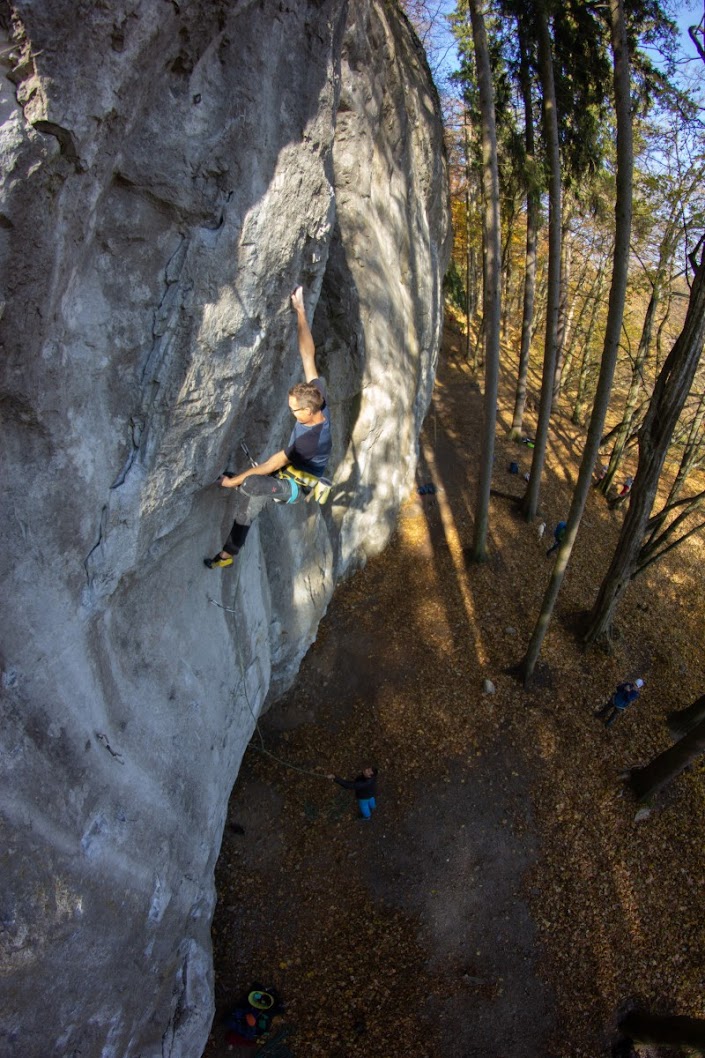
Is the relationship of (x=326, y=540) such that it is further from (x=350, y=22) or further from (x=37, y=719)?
(x=350, y=22)

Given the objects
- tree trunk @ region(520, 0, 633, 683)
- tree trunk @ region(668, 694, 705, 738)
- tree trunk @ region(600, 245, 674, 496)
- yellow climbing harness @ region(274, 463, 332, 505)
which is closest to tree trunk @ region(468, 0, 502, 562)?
tree trunk @ region(520, 0, 633, 683)

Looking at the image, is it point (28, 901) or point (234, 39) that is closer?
point (28, 901)

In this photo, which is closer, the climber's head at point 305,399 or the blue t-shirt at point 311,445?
the climber's head at point 305,399

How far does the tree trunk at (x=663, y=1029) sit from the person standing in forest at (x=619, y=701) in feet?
15.0

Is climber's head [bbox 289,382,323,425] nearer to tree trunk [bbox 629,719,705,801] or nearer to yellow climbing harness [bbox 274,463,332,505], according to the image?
yellow climbing harness [bbox 274,463,332,505]

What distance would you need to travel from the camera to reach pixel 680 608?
48.4 ft

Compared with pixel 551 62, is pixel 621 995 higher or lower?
lower

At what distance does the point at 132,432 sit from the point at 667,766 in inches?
403

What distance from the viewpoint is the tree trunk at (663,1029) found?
7605 mm

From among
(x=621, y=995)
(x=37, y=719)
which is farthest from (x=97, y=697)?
(x=621, y=995)

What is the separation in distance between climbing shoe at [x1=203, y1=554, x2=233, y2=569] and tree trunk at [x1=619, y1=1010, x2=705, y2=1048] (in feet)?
28.6

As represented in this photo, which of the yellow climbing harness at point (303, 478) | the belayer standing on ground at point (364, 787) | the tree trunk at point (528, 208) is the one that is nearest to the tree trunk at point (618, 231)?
the tree trunk at point (528, 208)

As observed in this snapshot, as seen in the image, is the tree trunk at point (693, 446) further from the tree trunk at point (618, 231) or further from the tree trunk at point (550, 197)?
the tree trunk at point (618, 231)

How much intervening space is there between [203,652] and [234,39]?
5665 mm
